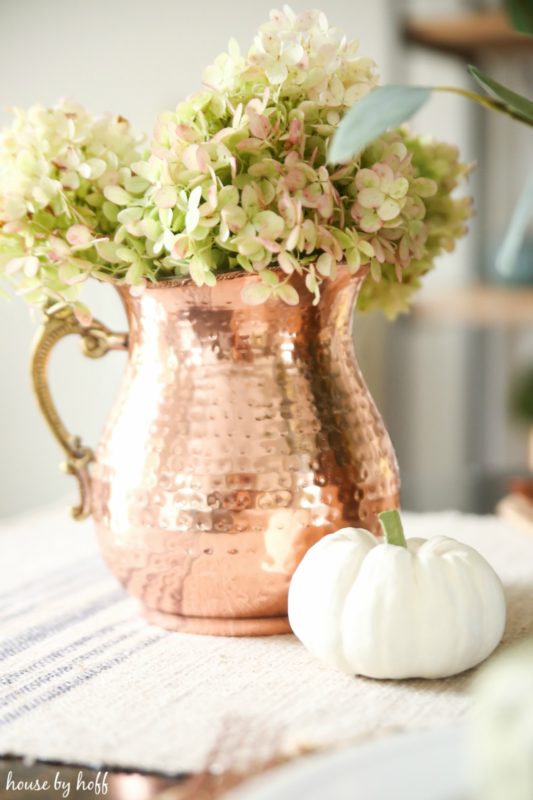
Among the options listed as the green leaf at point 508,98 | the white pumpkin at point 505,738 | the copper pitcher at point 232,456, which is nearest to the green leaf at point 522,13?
the green leaf at point 508,98

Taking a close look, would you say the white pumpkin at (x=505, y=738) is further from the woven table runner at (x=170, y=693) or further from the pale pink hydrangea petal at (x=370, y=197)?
the pale pink hydrangea petal at (x=370, y=197)

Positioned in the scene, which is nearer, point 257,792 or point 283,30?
point 257,792

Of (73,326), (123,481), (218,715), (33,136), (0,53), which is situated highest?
(0,53)

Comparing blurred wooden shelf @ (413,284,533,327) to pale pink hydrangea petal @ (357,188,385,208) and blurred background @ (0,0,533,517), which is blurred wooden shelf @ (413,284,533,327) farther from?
pale pink hydrangea petal @ (357,188,385,208)

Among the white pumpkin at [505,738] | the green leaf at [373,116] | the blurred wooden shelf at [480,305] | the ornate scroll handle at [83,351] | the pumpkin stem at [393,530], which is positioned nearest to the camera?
the white pumpkin at [505,738]

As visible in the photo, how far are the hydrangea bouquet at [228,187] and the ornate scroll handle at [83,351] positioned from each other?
2.0 inches

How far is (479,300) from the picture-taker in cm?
244

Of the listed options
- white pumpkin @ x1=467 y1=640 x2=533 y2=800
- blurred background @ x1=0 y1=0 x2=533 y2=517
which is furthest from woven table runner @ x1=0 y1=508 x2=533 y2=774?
blurred background @ x1=0 y1=0 x2=533 y2=517

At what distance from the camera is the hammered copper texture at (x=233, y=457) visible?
669 mm

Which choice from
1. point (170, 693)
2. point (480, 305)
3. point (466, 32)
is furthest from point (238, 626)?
point (466, 32)

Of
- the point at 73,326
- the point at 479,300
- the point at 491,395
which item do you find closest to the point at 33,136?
the point at 73,326

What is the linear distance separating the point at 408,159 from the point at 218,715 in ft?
1.20

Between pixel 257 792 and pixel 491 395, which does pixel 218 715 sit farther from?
pixel 491 395

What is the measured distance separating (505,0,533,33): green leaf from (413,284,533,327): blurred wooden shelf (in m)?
1.83
